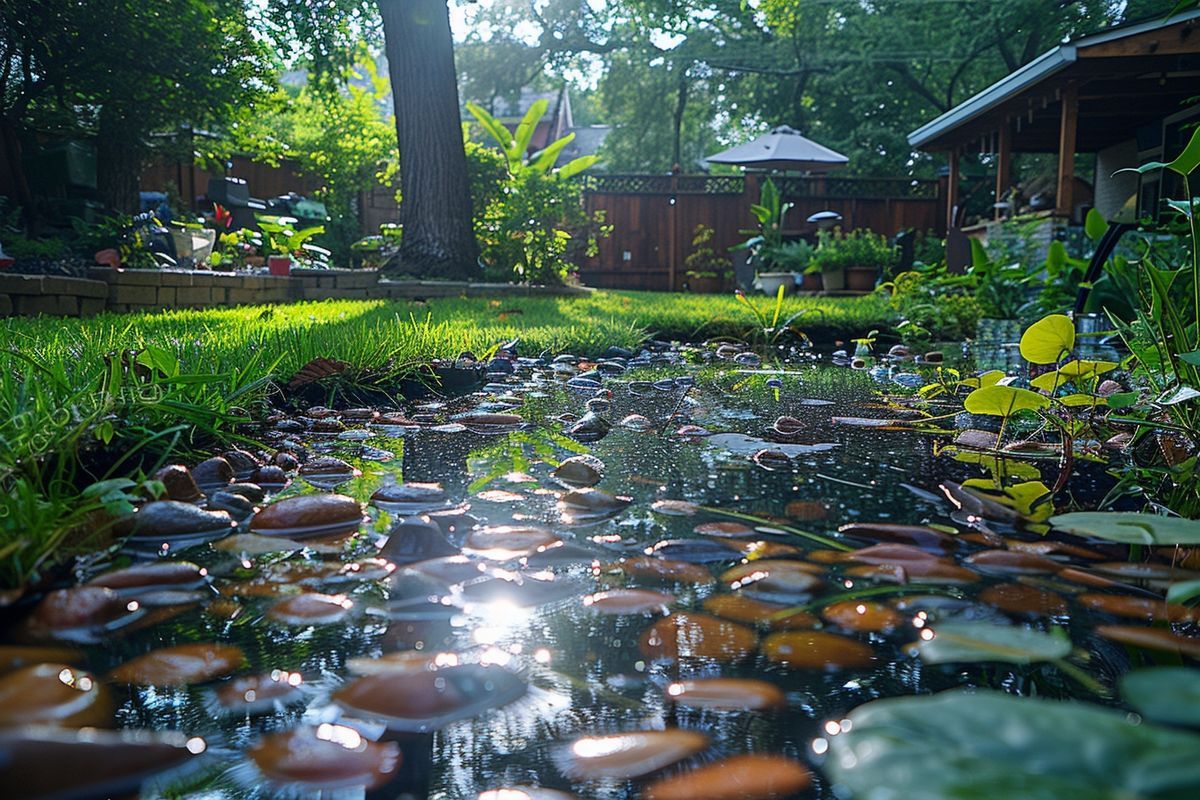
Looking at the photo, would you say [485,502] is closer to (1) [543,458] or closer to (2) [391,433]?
(1) [543,458]

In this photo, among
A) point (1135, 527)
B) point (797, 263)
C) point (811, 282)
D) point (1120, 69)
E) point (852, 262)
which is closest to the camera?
point (1135, 527)

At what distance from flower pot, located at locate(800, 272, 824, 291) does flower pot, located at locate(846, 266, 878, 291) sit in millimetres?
835

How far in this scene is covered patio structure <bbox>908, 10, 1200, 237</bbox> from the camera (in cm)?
803

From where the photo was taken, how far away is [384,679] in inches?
34.1

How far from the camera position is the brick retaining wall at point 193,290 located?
18.8ft

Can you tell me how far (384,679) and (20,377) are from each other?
5.32ft

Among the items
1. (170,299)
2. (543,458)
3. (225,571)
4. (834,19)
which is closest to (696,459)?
(543,458)

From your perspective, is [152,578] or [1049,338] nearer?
[152,578]

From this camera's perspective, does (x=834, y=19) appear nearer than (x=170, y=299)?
No

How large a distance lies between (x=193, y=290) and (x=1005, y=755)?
7.65 m

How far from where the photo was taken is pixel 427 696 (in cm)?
85

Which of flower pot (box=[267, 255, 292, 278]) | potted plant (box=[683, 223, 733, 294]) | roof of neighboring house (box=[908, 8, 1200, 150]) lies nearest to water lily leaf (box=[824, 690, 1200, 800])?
roof of neighboring house (box=[908, 8, 1200, 150])

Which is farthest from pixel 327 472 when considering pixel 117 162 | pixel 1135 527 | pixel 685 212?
pixel 685 212

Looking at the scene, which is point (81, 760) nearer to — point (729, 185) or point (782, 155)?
point (782, 155)
